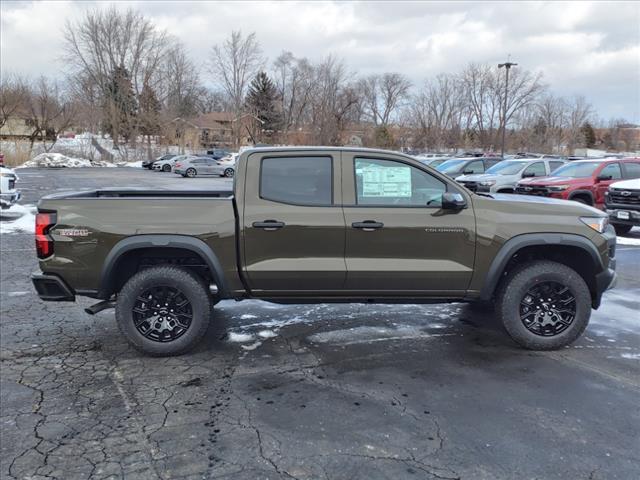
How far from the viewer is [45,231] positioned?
14.4 ft

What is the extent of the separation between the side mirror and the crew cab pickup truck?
1cm

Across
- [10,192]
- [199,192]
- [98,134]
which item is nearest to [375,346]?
[199,192]

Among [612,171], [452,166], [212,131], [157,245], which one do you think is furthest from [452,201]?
[212,131]

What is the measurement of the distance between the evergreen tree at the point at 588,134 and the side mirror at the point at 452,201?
279ft

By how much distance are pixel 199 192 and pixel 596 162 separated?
11.5m

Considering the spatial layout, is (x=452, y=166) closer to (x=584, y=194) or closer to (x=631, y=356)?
(x=584, y=194)

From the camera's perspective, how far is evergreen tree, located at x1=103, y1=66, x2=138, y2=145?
2530 inches

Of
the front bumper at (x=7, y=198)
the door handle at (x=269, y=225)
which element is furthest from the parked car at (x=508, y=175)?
the front bumper at (x=7, y=198)

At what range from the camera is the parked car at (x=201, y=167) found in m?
36.3

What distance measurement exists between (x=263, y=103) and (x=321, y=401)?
76388 mm

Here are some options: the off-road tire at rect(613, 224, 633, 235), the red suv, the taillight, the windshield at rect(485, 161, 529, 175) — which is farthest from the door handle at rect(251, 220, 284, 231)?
the windshield at rect(485, 161, 529, 175)

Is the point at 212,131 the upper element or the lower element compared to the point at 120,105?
lower

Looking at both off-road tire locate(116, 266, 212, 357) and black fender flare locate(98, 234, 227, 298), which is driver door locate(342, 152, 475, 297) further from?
off-road tire locate(116, 266, 212, 357)

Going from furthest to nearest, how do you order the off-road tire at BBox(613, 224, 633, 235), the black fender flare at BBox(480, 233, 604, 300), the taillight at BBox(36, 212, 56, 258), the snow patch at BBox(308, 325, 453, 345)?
the off-road tire at BBox(613, 224, 633, 235), the snow patch at BBox(308, 325, 453, 345), the black fender flare at BBox(480, 233, 604, 300), the taillight at BBox(36, 212, 56, 258)
